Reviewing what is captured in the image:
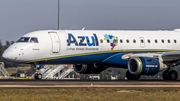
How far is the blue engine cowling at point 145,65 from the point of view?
50500mm

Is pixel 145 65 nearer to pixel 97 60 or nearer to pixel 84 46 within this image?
pixel 97 60

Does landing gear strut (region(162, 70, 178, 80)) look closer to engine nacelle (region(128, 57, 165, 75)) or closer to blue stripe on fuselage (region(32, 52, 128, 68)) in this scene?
engine nacelle (region(128, 57, 165, 75))

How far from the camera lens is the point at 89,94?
3409cm

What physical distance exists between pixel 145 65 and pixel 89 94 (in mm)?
17083

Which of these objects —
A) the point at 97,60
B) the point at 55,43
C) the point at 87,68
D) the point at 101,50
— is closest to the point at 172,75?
the point at 101,50

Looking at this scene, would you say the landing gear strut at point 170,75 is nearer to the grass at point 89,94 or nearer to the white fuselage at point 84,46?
the white fuselage at point 84,46

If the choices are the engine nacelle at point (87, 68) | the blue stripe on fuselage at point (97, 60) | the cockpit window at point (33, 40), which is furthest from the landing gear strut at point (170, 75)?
the cockpit window at point (33, 40)

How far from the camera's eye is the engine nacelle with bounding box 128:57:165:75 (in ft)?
166

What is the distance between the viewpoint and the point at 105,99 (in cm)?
3123

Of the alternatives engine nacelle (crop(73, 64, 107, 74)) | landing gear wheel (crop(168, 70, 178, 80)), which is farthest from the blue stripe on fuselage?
landing gear wheel (crop(168, 70, 178, 80))

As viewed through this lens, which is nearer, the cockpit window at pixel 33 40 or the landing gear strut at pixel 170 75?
the cockpit window at pixel 33 40

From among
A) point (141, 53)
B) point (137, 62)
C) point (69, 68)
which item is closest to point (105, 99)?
point (137, 62)

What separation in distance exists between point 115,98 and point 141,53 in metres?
22.8

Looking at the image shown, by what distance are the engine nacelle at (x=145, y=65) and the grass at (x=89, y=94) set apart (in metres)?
12.0
